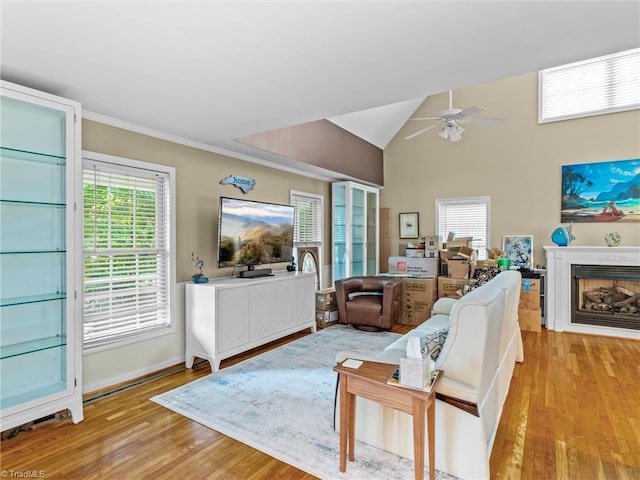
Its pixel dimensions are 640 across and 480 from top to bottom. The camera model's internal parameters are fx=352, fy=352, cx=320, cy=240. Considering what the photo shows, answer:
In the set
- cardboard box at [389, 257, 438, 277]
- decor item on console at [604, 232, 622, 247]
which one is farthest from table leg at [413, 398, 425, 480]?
decor item on console at [604, 232, 622, 247]

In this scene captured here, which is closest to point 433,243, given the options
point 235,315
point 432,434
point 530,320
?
point 530,320

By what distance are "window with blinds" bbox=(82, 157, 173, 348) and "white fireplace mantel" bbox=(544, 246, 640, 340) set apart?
495cm

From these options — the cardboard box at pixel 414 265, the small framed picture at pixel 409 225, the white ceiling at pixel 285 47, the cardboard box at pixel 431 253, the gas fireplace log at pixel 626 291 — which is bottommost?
the gas fireplace log at pixel 626 291

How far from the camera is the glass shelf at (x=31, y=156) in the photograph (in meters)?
2.32

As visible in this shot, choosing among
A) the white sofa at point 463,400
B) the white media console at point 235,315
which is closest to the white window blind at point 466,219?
the white media console at point 235,315

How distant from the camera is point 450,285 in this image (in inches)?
202

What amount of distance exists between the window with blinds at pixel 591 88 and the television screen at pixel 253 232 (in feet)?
13.7

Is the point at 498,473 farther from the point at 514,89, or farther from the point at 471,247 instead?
the point at 514,89

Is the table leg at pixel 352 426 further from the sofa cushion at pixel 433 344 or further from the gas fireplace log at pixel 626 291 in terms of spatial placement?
the gas fireplace log at pixel 626 291

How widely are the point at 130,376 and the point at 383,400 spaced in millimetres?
2566

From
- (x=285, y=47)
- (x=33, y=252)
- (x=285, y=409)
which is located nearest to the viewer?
(x=285, y=47)

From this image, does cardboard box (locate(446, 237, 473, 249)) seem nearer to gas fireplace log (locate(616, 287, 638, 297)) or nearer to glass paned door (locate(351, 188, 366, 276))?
glass paned door (locate(351, 188, 366, 276))

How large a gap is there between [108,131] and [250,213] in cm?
156

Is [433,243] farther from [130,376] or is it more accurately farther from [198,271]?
[130,376]
